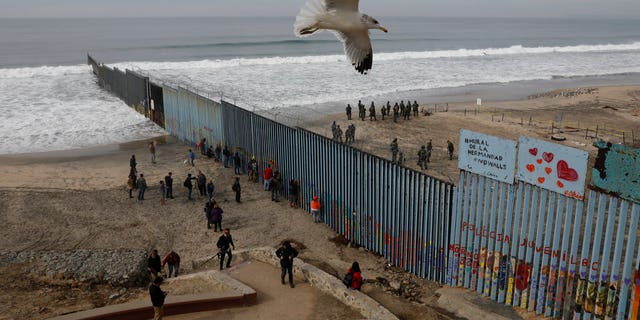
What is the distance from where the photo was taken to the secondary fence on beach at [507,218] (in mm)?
9484

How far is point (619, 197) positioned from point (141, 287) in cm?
1004

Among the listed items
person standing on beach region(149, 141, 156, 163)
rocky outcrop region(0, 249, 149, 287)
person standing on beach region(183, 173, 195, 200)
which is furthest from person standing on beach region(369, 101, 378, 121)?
rocky outcrop region(0, 249, 149, 287)

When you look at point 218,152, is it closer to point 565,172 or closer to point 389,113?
point 389,113

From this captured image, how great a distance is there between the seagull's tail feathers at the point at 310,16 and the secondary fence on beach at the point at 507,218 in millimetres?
5751

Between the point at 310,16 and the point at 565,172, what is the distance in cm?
619

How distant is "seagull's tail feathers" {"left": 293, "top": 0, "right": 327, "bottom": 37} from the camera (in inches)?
227

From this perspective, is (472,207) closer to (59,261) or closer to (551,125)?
(59,261)

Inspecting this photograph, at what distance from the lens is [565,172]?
32.3 ft

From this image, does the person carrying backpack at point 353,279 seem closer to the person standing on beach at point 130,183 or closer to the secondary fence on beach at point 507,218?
the secondary fence on beach at point 507,218

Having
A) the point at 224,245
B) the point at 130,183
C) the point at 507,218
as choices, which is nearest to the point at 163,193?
the point at 130,183

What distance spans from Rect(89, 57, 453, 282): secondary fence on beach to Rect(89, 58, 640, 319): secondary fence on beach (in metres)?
0.03

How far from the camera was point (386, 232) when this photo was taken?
1445 cm

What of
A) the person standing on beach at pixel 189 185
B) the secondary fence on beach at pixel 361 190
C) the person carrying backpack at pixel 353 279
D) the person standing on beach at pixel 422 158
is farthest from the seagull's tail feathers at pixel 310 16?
the person standing on beach at pixel 422 158

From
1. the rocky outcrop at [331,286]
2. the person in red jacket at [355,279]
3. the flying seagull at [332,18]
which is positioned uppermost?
the flying seagull at [332,18]
